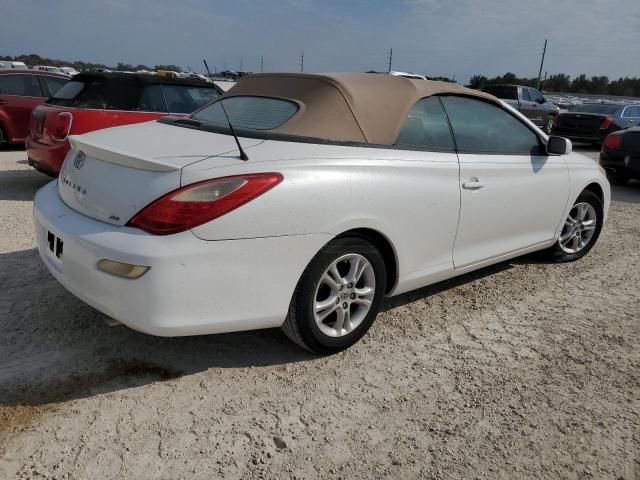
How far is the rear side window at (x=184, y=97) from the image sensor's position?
279 inches

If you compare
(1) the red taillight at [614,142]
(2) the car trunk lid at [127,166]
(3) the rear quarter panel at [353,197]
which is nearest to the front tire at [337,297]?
(3) the rear quarter panel at [353,197]

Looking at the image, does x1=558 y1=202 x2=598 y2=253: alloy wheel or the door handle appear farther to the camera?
x1=558 y1=202 x2=598 y2=253: alloy wheel

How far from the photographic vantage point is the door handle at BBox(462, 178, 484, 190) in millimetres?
3539

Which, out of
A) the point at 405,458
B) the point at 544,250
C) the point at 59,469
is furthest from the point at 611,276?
the point at 59,469

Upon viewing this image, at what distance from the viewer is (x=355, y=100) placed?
322cm

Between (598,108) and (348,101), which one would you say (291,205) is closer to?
(348,101)

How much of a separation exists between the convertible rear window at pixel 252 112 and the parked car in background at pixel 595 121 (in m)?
13.5

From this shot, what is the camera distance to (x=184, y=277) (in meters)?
2.41

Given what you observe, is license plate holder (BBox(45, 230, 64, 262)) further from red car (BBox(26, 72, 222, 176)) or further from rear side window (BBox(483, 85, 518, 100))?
rear side window (BBox(483, 85, 518, 100))

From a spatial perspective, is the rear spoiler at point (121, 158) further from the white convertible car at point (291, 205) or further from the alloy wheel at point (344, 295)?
the alloy wheel at point (344, 295)

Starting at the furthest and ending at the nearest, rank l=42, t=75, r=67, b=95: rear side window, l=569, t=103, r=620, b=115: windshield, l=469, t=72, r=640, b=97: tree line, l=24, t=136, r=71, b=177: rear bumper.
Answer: l=469, t=72, r=640, b=97: tree line → l=569, t=103, r=620, b=115: windshield → l=42, t=75, r=67, b=95: rear side window → l=24, t=136, r=71, b=177: rear bumper

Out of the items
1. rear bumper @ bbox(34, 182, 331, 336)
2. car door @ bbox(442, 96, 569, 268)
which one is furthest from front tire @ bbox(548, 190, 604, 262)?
rear bumper @ bbox(34, 182, 331, 336)

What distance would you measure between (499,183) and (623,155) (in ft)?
21.9

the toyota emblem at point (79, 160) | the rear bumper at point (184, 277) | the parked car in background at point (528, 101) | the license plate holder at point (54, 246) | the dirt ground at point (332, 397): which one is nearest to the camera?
the dirt ground at point (332, 397)
